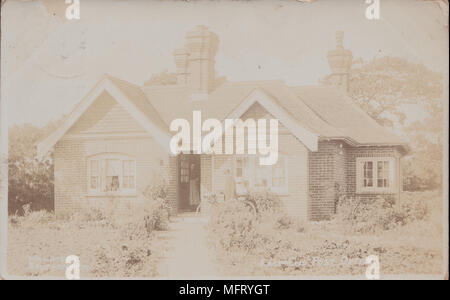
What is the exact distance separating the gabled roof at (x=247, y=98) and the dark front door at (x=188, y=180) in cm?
41

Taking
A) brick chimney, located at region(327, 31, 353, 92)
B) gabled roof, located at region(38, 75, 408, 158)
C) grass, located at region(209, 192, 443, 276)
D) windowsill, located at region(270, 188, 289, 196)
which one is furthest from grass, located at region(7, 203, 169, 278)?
brick chimney, located at region(327, 31, 353, 92)

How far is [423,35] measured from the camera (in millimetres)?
7070

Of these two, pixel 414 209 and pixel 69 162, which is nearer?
pixel 414 209

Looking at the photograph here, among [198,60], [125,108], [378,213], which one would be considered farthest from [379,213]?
[125,108]

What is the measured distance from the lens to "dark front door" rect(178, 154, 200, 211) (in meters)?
7.45

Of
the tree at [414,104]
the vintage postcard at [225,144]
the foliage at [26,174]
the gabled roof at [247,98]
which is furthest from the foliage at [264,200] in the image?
the foliage at [26,174]

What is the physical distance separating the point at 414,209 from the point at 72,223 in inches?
179

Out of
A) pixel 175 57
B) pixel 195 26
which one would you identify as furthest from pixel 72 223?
pixel 195 26

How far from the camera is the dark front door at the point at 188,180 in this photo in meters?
7.45

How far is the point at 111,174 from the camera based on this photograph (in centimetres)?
749

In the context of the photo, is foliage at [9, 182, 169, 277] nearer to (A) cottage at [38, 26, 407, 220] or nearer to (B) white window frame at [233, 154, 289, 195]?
(A) cottage at [38, 26, 407, 220]

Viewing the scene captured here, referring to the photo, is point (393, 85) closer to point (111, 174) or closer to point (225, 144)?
point (225, 144)

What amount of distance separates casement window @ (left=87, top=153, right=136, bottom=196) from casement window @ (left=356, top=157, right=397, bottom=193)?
3.09m

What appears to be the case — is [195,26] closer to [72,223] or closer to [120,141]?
[120,141]
